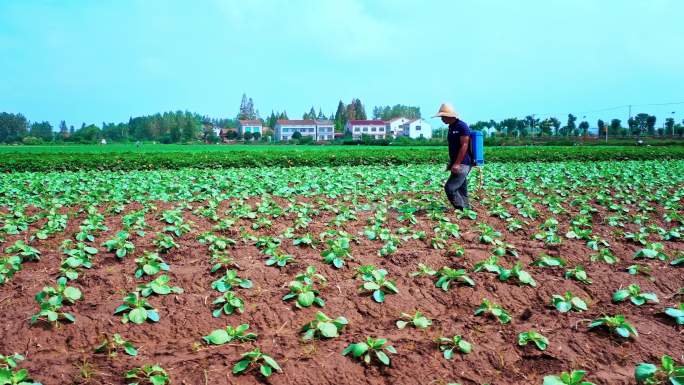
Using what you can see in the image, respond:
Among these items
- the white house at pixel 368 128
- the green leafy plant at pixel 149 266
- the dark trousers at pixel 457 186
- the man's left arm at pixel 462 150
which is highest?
the white house at pixel 368 128

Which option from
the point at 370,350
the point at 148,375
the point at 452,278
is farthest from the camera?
the point at 452,278

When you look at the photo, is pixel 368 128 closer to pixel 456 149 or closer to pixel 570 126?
pixel 570 126

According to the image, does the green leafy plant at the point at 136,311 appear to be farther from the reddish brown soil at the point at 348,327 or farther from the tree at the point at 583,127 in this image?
the tree at the point at 583,127

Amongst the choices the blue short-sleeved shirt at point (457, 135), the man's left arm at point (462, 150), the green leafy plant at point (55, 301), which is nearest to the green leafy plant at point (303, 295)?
the green leafy plant at point (55, 301)

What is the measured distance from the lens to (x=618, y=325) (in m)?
3.84

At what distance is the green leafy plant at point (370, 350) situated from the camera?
3.44 meters

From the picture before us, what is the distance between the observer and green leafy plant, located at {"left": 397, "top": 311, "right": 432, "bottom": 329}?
4020 millimetres

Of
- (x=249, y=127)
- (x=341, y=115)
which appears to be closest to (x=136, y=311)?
(x=249, y=127)

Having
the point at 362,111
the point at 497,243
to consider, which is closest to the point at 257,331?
the point at 497,243

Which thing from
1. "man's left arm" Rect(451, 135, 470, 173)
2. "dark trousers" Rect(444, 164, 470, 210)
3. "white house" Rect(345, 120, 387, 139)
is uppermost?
"white house" Rect(345, 120, 387, 139)

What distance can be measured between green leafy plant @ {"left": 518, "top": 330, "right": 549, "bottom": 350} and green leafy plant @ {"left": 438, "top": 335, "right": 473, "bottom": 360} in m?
0.38

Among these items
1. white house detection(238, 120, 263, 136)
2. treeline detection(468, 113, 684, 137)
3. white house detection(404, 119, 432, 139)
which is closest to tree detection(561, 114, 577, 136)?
treeline detection(468, 113, 684, 137)

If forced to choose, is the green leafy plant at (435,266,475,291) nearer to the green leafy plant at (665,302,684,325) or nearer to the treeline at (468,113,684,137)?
the green leafy plant at (665,302,684,325)

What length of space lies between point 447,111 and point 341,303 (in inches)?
195
